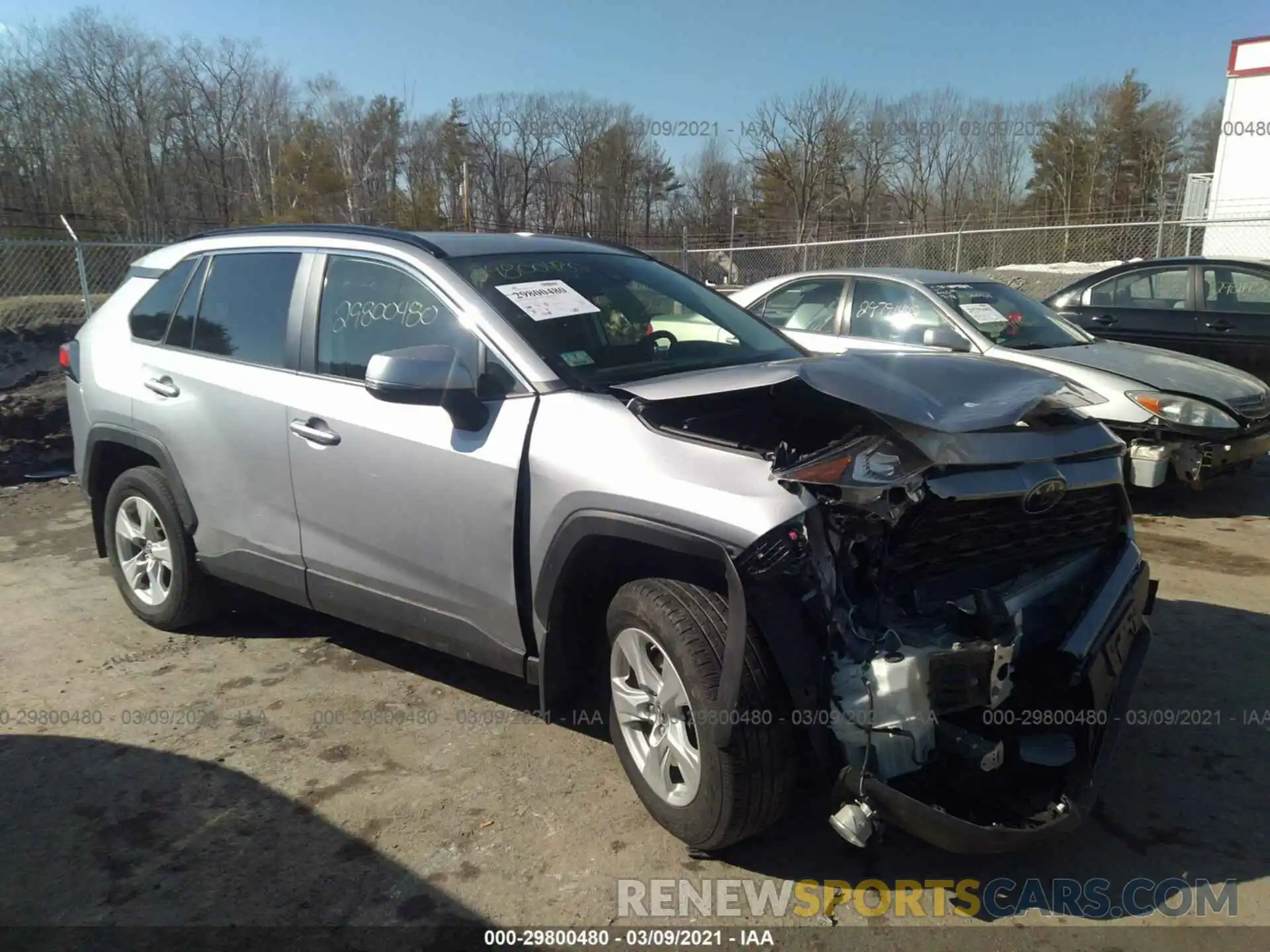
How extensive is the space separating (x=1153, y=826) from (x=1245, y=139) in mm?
29587

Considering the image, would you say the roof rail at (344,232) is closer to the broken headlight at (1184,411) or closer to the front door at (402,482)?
the front door at (402,482)

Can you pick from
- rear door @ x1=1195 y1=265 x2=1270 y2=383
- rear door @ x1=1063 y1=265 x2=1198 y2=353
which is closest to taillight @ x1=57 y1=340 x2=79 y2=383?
rear door @ x1=1063 y1=265 x2=1198 y2=353

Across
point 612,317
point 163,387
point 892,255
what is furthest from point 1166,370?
point 892,255

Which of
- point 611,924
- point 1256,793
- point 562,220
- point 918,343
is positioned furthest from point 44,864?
point 562,220

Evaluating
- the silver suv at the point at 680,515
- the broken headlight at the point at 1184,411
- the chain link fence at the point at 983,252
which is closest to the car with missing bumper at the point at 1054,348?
the broken headlight at the point at 1184,411

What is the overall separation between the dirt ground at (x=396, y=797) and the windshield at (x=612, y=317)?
4.78 feet

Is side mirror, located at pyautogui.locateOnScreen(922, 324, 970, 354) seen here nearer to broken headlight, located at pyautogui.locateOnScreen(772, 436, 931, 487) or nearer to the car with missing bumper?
the car with missing bumper

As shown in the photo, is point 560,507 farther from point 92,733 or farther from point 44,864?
point 92,733

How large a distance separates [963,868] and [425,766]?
185 centimetres

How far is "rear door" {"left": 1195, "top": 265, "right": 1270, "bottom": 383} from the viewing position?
8.37m

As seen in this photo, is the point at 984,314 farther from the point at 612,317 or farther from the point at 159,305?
the point at 159,305

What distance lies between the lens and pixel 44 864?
113 inches

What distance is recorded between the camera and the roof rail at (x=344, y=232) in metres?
3.64

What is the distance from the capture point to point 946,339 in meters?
6.73
